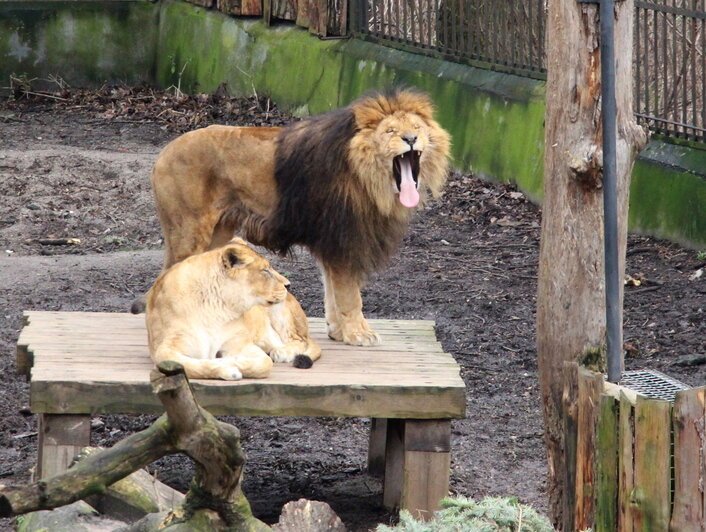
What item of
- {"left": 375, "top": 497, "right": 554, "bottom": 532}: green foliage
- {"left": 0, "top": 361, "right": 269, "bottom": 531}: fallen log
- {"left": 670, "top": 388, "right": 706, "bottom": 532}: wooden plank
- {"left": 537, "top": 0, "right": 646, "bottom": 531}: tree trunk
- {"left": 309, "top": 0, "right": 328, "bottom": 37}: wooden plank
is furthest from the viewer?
{"left": 309, "top": 0, "right": 328, "bottom": 37}: wooden plank

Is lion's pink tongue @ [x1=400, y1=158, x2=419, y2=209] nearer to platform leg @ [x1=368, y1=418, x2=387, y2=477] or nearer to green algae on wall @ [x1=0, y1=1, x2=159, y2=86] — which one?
platform leg @ [x1=368, y1=418, x2=387, y2=477]

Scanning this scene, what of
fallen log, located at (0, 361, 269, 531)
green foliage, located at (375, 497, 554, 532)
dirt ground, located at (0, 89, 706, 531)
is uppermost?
fallen log, located at (0, 361, 269, 531)

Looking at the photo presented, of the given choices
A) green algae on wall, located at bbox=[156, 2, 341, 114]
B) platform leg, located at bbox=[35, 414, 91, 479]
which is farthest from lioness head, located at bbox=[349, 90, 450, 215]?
green algae on wall, located at bbox=[156, 2, 341, 114]

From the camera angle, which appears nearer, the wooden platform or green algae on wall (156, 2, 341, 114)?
the wooden platform

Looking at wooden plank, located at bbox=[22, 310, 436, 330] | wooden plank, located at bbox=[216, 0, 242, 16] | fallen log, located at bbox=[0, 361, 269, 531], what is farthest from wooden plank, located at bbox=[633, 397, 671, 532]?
wooden plank, located at bbox=[216, 0, 242, 16]

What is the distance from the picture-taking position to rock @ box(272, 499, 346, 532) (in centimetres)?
426

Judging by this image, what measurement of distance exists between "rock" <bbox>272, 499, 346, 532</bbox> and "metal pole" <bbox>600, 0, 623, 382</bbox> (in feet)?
3.59

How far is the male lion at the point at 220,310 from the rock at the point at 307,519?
67cm

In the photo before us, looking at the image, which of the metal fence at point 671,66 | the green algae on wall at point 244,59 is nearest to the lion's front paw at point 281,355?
the metal fence at point 671,66

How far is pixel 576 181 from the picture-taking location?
4246 mm

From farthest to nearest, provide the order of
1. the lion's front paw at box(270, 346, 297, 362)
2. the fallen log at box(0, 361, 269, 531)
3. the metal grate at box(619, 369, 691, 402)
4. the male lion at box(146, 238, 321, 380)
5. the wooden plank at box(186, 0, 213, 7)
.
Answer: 1. the wooden plank at box(186, 0, 213, 7)
2. the lion's front paw at box(270, 346, 297, 362)
3. the male lion at box(146, 238, 321, 380)
4. the metal grate at box(619, 369, 691, 402)
5. the fallen log at box(0, 361, 269, 531)

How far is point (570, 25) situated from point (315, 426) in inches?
117

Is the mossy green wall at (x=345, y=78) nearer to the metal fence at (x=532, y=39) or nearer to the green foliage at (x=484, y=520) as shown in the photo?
the metal fence at (x=532, y=39)

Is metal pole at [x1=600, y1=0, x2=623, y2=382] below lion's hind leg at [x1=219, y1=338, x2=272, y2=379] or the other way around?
the other way around
